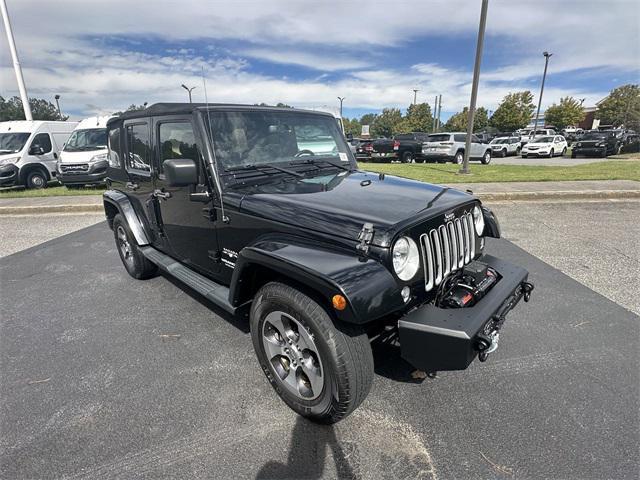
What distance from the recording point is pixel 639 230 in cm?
616

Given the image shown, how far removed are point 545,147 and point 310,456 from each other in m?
28.1

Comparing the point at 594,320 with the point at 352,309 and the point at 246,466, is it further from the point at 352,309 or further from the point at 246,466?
the point at 246,466

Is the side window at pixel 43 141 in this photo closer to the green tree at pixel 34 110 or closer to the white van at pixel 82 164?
the white van at pixel 82 164

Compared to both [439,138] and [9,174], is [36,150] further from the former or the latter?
[439,138]

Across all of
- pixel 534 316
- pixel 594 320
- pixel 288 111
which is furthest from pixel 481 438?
pixel 288 111

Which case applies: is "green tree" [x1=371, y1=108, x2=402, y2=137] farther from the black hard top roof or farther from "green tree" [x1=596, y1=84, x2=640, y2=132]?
the black hard top roof

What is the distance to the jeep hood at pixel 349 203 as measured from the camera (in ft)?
7.27

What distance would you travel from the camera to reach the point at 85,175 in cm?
1139

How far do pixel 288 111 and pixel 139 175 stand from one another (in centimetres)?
184

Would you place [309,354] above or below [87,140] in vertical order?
below

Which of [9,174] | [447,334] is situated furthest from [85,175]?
[447,334]

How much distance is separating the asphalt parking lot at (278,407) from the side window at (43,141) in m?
11.8

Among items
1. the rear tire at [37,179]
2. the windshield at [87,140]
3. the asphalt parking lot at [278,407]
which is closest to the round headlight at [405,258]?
the asphalt parking lot at [278,407]

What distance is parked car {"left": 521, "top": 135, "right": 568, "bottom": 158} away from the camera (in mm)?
24719
